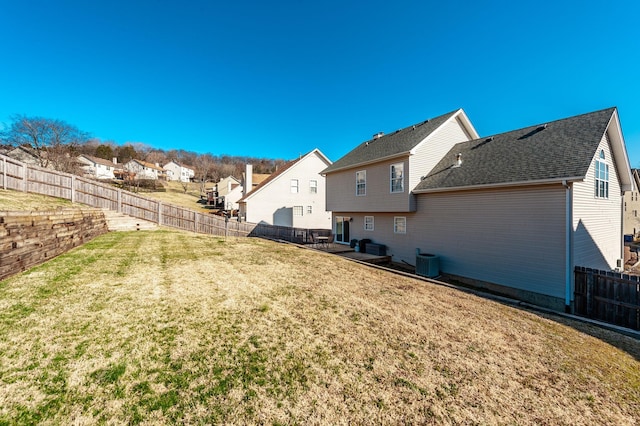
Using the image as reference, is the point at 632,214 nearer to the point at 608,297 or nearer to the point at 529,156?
the point at 529,156

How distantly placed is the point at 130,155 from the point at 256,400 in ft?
290

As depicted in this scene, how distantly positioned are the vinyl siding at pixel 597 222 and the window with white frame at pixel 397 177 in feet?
21.8

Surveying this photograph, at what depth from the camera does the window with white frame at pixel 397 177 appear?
1373cm

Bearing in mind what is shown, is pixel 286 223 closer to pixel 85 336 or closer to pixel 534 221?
pixel 534 221

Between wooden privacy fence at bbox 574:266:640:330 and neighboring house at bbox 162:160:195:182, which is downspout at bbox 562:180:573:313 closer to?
wooden privacy fence at bbox 574:266:640:330

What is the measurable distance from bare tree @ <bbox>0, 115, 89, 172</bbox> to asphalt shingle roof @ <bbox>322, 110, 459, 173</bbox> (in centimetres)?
3538

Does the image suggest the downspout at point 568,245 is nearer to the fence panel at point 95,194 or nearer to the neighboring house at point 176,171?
the fence panel at point 95,194

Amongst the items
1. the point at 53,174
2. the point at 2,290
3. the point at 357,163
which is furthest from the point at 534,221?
the point at 53,174

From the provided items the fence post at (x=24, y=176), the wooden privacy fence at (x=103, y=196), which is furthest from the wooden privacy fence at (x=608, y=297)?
the fence post at (x=24, y=176)

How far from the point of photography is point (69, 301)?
15.9 feet

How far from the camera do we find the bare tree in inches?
1194

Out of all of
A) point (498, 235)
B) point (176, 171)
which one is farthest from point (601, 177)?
point (176, 171)

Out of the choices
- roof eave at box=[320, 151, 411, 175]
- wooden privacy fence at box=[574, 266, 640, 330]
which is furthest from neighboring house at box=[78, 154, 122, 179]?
wooden privacy fence at box=[574, 266, 640, 330]

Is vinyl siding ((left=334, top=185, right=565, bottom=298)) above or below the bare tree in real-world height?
below
